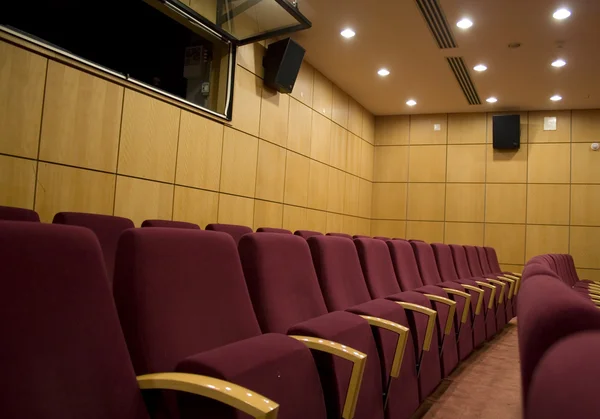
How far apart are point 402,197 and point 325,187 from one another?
784mm

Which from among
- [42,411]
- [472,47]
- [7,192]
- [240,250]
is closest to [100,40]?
[7,192]

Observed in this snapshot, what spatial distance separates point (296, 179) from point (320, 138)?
33 cm

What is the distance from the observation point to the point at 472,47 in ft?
6.54

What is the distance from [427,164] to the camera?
9.86ft

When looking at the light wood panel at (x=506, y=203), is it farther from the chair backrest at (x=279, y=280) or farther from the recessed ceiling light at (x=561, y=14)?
the chair backrest at (x=279, y=280)

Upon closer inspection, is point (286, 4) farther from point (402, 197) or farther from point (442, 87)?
point (402, 197)

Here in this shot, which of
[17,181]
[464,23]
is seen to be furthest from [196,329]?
[464,23]

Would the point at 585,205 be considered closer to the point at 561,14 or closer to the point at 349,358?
the point at 561,14

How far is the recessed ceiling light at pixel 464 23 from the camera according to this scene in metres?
1.77

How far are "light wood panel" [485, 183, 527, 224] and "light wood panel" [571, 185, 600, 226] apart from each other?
253mm

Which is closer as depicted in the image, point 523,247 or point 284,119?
point 284,119

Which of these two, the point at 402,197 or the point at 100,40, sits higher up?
the point at 100,40

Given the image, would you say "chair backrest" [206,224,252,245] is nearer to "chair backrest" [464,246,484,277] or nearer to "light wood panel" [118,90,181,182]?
"light wood panel" [118,90,181,182]

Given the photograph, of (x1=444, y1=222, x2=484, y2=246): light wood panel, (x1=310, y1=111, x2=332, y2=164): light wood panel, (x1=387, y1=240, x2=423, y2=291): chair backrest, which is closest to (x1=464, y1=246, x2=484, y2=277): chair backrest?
(x1=387, y1=240, x2=423, y2=291): chair backrest
